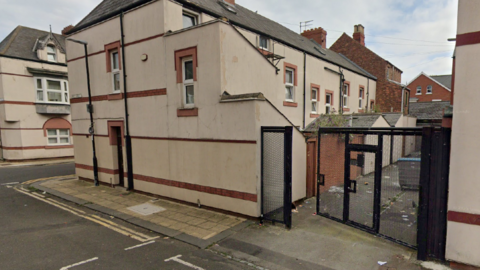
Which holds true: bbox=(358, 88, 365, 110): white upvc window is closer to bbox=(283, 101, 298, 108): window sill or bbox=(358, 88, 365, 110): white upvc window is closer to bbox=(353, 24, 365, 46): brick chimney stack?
bbox=(353, 24, 365, 46): brick chimney stack

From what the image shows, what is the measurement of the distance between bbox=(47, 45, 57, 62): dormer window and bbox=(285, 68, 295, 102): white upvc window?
19.7 metres

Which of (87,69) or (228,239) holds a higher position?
(87,69)

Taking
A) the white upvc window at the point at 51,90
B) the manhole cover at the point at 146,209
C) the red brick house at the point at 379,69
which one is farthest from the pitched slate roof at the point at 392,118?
the white upvc window at the point at 51,90

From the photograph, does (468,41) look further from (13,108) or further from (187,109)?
(13,108)

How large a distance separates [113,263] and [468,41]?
25.2 ft

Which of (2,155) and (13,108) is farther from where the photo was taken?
(2,155)

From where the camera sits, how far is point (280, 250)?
534 centimetres

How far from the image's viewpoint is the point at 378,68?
78.0 feet

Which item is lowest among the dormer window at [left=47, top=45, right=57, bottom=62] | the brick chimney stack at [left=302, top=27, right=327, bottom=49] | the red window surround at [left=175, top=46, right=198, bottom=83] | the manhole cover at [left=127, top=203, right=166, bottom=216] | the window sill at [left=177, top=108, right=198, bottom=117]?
the manhole cover at [left=127, top=203, right=166, bottom=216]

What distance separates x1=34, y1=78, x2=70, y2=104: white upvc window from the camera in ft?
65.0

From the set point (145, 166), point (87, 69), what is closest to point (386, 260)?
point (145, 166)

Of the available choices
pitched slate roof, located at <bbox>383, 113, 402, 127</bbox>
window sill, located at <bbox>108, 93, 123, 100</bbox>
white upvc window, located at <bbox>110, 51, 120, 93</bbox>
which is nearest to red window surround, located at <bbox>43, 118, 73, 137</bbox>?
window sill, located at <bbox>108, 93, 123, 100</bbox>

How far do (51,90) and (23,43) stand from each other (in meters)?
4.17

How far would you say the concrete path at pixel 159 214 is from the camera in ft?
20.6
